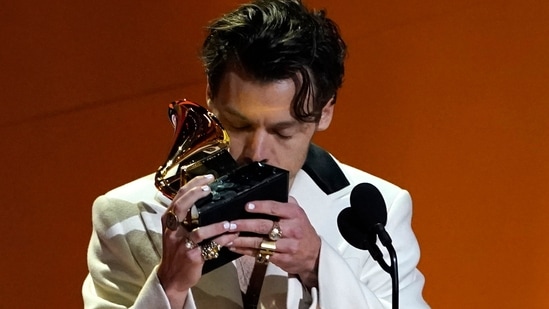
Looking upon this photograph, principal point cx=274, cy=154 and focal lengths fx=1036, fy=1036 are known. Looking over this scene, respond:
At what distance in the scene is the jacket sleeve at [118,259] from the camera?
4.92 feet

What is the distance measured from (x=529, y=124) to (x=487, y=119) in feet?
0.30

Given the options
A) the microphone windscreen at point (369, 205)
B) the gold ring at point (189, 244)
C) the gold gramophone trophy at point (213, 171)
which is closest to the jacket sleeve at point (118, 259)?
the gold gramophone trophy at point (213, 171)

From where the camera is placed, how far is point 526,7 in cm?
224

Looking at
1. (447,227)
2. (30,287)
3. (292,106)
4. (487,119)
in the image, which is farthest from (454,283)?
(292,106)

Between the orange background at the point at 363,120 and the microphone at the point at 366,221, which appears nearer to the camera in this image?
the microphone at the point at 366,221

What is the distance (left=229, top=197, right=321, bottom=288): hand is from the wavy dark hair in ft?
0.67

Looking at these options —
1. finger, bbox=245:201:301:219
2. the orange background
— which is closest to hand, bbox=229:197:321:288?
finger, bbox=245:201:301:219

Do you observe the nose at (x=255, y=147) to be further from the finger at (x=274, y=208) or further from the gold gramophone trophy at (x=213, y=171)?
the finger at (x=274, y=208)

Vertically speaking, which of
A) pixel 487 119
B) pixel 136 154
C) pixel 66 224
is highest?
pixel 487 119

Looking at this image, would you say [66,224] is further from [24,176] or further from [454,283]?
[454,283]

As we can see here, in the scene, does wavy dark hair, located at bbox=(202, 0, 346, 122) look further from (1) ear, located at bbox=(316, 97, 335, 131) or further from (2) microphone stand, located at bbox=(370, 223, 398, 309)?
(2) microphone stand, located at bbox=(370, 223, 398, 309)

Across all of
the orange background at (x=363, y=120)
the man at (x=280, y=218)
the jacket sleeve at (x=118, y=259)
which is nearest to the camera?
the man at (x=280, y=218)

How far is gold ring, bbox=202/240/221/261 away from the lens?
1.22 m

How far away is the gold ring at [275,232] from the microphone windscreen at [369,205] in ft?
0.32
